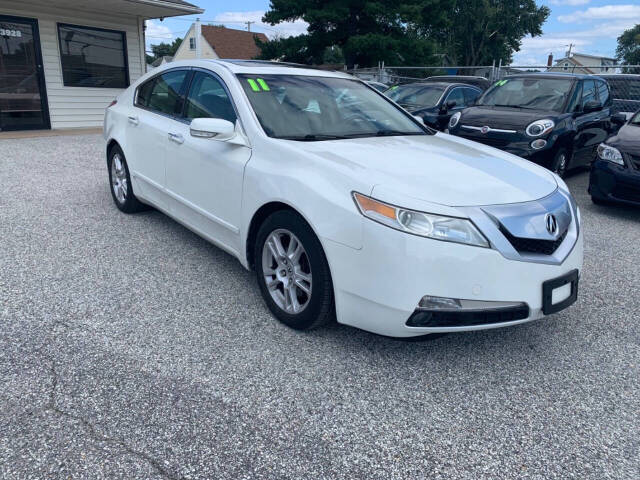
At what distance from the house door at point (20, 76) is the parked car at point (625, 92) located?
12616 mm

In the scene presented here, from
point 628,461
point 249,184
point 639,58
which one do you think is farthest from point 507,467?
point 639,58

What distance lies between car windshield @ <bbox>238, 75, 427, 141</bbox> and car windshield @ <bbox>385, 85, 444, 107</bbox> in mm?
6795

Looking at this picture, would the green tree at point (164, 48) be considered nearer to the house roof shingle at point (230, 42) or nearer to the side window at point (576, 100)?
the house roof shingle at point (230, 42)

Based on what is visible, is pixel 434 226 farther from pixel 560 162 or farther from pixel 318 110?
pixel 560 162

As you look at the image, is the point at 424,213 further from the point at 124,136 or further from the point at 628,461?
the point at 124,136

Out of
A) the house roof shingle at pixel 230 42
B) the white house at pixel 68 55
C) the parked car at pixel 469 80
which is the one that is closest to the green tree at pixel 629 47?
the house roof shingle at pixel 230 42

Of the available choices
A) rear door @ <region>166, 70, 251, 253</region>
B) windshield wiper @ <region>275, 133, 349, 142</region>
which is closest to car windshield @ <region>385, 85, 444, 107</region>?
rear door @ <region>166, 70, 251, 253</region>

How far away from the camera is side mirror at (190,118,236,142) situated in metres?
3.23

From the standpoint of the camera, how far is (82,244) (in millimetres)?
4516

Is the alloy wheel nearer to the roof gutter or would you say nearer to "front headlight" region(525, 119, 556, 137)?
"front headlight" region(525, 119, 556, 137)

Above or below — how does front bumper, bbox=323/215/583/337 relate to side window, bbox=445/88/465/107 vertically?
below

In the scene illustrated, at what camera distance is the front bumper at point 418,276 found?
8.02ft

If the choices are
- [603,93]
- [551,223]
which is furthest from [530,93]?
[551,223]

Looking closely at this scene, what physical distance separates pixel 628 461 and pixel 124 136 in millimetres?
4680
